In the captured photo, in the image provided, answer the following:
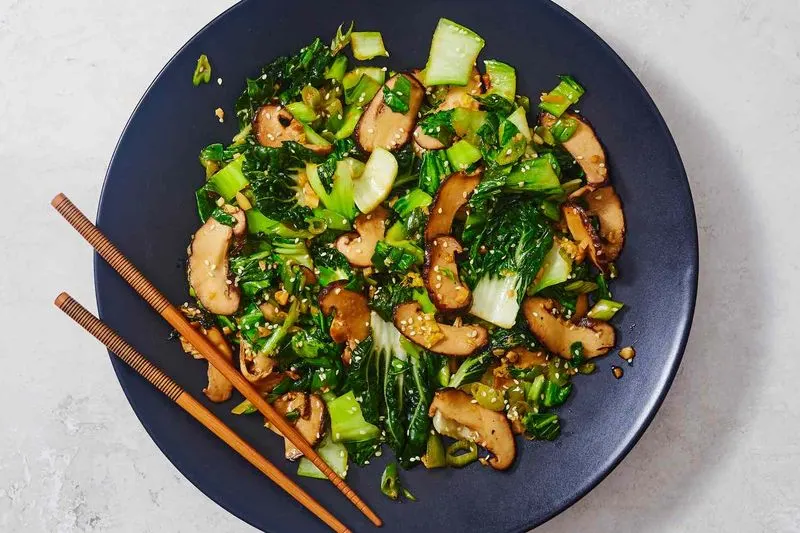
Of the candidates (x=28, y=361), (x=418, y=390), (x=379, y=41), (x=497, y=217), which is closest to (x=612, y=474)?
(x=418, y=390)

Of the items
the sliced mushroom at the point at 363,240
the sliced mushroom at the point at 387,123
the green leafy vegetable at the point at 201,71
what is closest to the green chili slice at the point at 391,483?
the sliced mushroom at the point at 363,240

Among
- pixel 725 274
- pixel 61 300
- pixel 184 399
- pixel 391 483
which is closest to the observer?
pixel 61 300

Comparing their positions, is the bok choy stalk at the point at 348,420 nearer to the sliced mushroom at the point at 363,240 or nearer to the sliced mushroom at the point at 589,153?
the sliced mushroom at the point at 363,240

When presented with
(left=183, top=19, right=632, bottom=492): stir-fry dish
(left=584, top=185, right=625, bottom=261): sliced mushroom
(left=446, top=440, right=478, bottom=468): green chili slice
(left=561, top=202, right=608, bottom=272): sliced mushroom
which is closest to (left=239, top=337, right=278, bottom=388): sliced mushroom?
(left=183, top=19, right=632, bottom=492): stir-fry dish

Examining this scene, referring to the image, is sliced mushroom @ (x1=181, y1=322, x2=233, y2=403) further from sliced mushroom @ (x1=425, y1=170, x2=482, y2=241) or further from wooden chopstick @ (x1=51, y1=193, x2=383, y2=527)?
sliced mushroom @ (x1=425, y1=170, x2=482, y2=241)

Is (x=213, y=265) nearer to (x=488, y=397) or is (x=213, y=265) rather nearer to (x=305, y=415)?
(x=305, y=415)

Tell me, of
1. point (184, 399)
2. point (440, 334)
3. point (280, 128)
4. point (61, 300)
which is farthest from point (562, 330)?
point (61, 300)

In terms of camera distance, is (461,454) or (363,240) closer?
(363,240)
